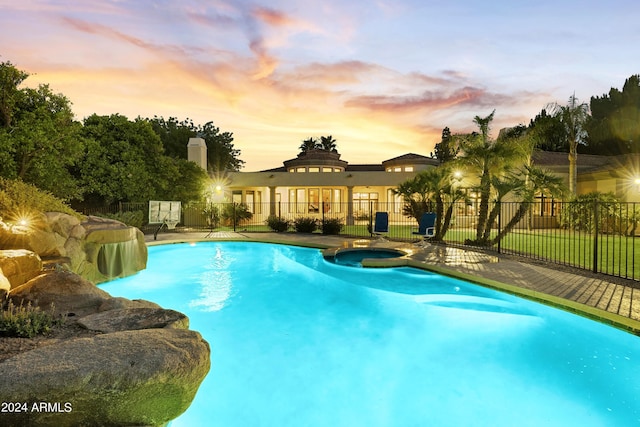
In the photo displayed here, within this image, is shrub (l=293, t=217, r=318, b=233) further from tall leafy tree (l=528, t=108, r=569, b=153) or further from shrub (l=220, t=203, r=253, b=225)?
tall leafy tree (l=528, t=108, r=569, b=153)

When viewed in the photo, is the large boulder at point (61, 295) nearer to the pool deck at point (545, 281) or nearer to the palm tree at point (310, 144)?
the pool deck at point (545, 281)

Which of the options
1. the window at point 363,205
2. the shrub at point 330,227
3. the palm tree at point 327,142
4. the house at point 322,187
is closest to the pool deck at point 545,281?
the shrub at point 330,227

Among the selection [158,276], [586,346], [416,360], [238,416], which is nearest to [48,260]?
[158,276]

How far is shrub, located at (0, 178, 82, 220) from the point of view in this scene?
784cm

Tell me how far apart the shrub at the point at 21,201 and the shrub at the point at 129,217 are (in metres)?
6.21

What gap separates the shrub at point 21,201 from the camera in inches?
309

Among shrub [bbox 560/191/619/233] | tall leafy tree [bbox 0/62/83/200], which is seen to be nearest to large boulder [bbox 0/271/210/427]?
tall leafy tree [bbox 0/62/83/200]

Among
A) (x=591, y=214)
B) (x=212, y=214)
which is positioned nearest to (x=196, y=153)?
(x=212, y=214)

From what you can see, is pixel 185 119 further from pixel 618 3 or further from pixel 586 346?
pixel 586 346

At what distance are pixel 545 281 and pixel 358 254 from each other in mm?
5469

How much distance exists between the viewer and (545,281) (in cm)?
733

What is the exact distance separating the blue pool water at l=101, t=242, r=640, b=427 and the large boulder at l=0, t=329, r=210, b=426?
148 centimetres

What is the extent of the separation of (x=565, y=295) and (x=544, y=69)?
16548 mm

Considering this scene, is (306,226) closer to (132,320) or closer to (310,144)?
(132,320)
